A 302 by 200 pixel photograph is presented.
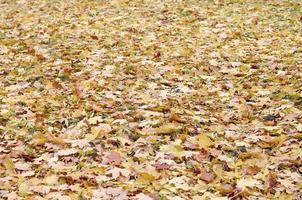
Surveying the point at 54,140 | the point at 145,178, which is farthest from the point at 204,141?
the point at 54,140

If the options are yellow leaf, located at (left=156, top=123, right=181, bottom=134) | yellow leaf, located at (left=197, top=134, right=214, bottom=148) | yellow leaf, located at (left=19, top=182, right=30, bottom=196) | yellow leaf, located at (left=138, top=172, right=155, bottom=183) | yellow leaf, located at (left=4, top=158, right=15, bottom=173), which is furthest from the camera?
yellow leaf, located at (left=156, top=123, right=181, bottom=134)

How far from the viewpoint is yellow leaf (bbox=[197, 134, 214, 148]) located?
423 cm

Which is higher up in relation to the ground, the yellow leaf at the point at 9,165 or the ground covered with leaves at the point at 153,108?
the yellow leaf at the point at 9,165

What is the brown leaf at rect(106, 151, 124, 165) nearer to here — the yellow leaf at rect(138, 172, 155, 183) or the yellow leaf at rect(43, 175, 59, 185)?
the yellow leaf at rect(138, 172, 155, 183)

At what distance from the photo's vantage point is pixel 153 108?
5.01 metres

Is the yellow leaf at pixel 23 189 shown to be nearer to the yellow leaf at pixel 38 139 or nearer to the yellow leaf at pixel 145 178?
the yellow leaf at pixel 38 139

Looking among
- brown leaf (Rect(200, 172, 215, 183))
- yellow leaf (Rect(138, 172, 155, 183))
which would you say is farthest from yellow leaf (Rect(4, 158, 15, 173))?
brown leaf (Rect(200, 172, 215, 183))

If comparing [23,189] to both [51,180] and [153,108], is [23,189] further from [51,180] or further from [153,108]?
[153,108]

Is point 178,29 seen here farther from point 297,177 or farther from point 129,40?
point 297,177

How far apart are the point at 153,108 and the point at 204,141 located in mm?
883

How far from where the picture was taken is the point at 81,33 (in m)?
8.34

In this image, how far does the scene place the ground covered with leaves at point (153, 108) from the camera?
3725mm

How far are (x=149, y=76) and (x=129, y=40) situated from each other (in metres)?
1.86

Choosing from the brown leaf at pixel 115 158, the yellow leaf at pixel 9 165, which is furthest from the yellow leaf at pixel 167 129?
the yellow leaf at pixel 9 165
